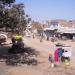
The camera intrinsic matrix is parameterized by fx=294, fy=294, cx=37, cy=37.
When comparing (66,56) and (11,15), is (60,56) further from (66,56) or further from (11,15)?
(11,15)

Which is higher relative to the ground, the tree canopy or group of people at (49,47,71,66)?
the tree canopy

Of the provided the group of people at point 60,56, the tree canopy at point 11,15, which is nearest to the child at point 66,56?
the group of people at point 60,56

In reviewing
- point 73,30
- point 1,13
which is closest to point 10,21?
point 1,13

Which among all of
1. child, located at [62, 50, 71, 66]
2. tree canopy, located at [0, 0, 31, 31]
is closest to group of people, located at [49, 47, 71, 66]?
child, located at [62, 50, 71, 66]

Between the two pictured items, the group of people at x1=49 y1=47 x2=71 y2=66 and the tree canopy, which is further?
the tree canopy

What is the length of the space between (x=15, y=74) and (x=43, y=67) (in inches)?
141

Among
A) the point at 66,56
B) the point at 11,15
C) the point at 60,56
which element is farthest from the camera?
the point at 11,15

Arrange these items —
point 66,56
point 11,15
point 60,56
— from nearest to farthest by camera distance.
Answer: point 60,56 < point 66,56 < point 11,15

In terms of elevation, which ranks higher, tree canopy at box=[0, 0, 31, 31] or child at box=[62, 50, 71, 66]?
tree canopy at box=[0, 0, 31, 31]

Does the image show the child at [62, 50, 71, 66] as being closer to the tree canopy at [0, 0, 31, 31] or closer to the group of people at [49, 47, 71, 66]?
the group of people at [49, 47, 71, 66]

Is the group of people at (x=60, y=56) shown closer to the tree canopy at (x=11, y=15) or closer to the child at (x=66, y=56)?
the child at (x=66, y=56)

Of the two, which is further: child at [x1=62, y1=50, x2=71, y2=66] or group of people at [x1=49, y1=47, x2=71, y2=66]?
child at [x1=62, y1=50, x2=71, y2=66]

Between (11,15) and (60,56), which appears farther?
(11,15)

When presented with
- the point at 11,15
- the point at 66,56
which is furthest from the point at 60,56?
the point at 11,15
